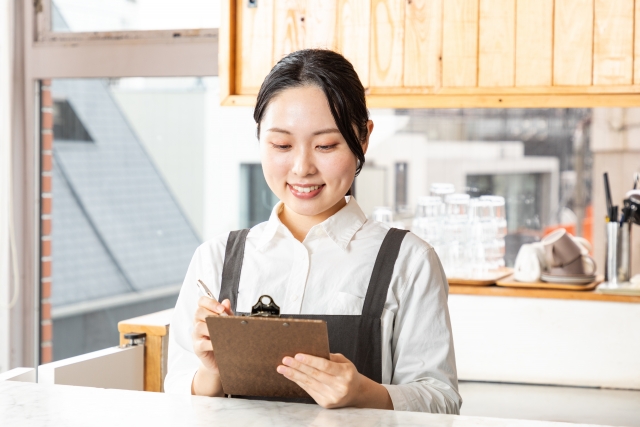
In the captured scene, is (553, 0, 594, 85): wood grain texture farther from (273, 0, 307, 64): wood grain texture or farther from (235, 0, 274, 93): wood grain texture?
(235, 0, 274, 93): wood grain texture

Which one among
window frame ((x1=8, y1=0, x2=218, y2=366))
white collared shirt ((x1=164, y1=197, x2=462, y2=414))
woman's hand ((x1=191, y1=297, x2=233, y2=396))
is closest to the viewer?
woman's hand ((x1=191, y1=297, x2=233, y2=396))

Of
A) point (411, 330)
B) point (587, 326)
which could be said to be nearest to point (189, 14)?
point (587, 326)

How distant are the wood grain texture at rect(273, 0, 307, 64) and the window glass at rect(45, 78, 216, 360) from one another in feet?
2.50

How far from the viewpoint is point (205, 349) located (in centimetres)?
109

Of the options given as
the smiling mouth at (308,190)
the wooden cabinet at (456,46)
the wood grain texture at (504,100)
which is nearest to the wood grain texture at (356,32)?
the wooden cabinet at (456,46)

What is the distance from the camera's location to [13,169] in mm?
2998

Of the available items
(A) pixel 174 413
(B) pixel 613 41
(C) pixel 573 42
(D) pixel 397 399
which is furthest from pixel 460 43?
(A) pixel 174 413

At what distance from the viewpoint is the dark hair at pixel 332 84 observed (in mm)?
1197

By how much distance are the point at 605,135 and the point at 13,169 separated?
233 centimetres

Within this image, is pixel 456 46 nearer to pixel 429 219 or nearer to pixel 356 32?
pixel 356 32

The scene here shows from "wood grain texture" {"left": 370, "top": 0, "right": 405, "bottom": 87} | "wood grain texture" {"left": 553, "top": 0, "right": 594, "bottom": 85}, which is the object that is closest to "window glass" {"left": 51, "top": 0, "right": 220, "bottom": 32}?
"wood grain texture" {"left": 370, "top": 0, "right": 405, "bottom": 87}

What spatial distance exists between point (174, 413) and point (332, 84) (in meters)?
0.59

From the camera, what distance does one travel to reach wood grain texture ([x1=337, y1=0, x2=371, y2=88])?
2400 mm

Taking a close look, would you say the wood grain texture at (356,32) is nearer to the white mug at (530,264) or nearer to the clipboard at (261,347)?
the white mug at (530,264)
